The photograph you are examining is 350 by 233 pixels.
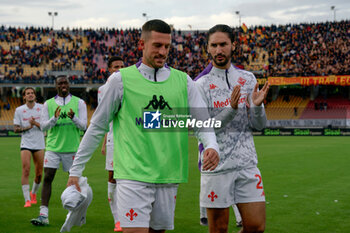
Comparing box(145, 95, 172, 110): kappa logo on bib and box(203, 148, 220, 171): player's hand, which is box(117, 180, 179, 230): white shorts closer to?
box(203, 148, 220, 171): player's hand

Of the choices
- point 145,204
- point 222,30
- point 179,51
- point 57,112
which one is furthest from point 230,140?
point 179,51

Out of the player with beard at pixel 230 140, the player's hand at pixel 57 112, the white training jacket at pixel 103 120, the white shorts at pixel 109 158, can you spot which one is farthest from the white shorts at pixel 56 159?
the white training jacket at pixel 103 120

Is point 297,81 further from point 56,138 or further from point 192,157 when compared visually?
point 56,138

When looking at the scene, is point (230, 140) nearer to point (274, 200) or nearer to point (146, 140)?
point (146, 140)

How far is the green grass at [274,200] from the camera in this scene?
8.42 meters

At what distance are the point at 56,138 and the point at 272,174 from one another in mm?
8348

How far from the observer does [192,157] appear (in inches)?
850

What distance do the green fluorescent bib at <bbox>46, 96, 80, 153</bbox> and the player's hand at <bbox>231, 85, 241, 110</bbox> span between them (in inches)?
185

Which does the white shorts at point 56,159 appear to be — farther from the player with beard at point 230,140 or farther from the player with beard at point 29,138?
the player with beard at point 230,140

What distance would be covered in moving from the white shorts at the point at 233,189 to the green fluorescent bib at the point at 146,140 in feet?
3.63

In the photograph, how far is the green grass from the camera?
8.42 m

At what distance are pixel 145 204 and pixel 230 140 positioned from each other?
1675 millimetres

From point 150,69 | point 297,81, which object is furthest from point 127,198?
point 297,81

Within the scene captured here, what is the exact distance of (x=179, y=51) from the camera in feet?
175
